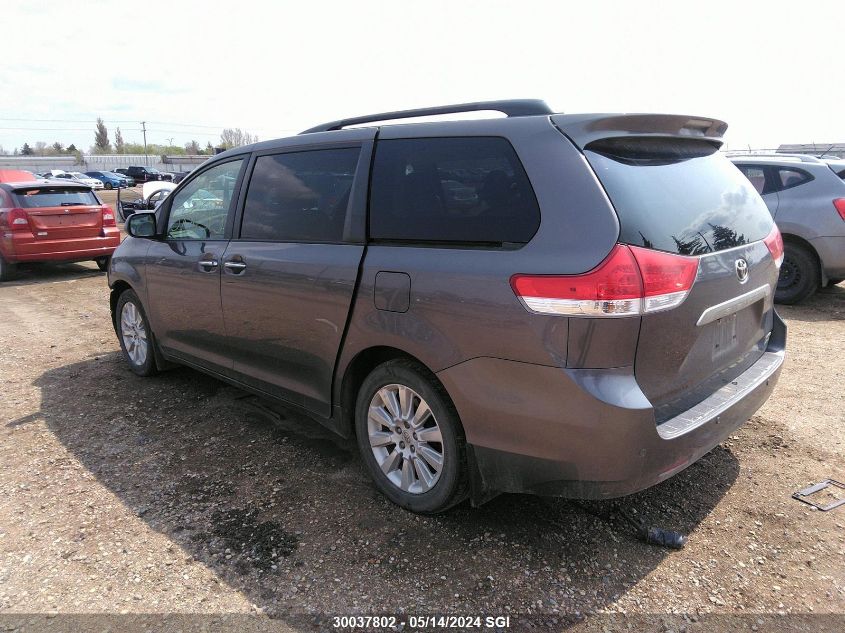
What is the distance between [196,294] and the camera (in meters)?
4.16

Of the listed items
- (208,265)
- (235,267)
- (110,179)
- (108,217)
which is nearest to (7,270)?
(108,217)

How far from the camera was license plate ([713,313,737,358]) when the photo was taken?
2697 millimetres

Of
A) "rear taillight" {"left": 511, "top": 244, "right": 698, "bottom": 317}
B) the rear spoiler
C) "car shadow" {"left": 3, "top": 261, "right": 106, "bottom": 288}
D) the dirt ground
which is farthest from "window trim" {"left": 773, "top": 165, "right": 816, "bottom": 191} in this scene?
"car shadow" {"left": 3, "top": 261, "right": 106, "bottom": 288}

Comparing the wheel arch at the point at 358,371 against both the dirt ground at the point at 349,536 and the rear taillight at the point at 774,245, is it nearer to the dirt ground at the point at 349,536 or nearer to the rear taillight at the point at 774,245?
the dirt ground at the point at 349,536

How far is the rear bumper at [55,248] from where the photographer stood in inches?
378

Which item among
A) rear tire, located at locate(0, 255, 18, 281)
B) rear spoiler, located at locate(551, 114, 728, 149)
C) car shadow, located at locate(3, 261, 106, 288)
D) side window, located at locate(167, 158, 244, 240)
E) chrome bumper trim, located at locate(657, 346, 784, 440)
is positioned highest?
rear spoiler, located at locate(551, 114, 728, 149)

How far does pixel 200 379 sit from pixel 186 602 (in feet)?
9.26

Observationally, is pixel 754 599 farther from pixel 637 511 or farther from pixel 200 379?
pixel 200 379

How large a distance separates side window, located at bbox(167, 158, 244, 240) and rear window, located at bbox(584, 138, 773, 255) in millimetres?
2514

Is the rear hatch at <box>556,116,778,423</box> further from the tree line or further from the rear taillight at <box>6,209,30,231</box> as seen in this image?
the tree line

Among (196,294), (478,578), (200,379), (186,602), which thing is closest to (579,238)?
(478,578)

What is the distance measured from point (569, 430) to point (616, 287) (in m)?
0.57

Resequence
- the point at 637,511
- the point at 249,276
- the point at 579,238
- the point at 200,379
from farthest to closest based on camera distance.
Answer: the point at 200,379, the point at 249,276, the point at 637,511, the point at 579,238

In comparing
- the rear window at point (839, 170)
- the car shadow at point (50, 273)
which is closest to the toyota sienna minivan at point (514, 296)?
the rear window at point (839, 170)
